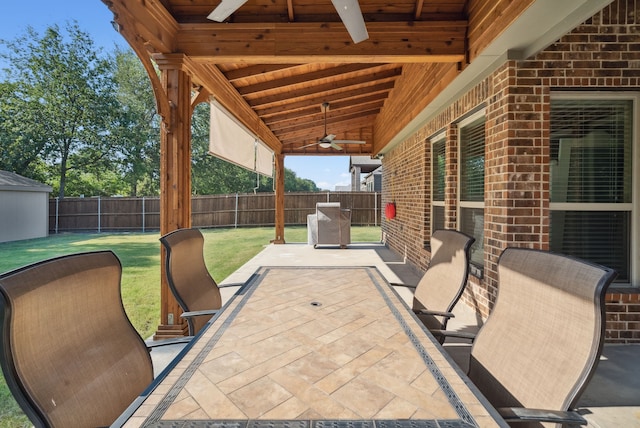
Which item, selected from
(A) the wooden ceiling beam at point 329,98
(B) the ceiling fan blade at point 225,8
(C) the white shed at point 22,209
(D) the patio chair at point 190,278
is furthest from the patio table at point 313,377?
(C) the white shed at point 22,209

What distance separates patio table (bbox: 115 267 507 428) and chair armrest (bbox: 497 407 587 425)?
104 millimetres

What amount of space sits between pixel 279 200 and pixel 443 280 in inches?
A: 311

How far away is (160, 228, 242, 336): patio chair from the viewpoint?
6.58ft

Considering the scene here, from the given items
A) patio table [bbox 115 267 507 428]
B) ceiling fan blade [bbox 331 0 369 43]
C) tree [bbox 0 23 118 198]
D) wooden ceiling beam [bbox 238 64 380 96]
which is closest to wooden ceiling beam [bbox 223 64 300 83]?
wooden ceiling beam [bbox 238 64 380 96]

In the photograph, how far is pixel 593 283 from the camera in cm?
105

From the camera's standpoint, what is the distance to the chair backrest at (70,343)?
36.4 inches

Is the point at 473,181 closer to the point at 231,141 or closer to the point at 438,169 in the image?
the point at 438,169

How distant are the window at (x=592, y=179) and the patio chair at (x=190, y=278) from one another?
299 centimetres

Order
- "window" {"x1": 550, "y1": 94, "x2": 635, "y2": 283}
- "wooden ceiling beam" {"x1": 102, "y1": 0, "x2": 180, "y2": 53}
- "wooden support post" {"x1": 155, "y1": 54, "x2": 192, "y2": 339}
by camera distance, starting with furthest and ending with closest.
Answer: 1. "wooden support post" {"x1": 155, "y1": 54, "x2": 192, "y2": 339}
2. "window" {"x1": 550, "y1": 94, "x2": 635, "y2": 283}
3. "wooden ceiling beam" {"x1": 102, "y1": 0, "x2": 180, "y2": 53}

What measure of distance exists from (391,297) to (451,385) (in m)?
0.99

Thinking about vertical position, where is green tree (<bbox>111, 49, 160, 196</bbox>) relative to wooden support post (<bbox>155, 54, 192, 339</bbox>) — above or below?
above

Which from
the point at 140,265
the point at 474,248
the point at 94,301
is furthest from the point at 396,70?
the point at 140,265

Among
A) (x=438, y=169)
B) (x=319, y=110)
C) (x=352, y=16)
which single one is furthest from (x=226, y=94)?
(x=438, y=169)

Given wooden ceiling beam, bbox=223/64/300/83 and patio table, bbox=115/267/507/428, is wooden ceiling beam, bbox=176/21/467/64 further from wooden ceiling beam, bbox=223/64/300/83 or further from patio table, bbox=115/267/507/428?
patio table, bbox=115/267/507/428
